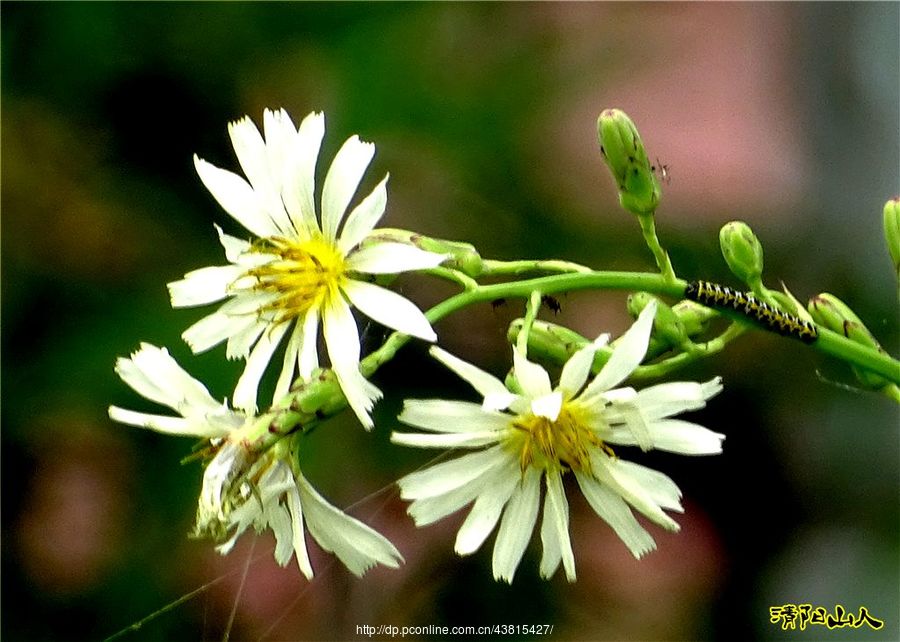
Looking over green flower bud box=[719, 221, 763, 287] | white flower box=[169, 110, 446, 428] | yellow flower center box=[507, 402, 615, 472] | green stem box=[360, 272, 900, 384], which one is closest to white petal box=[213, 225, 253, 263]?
white flower box=[169, 110, 446, 428]

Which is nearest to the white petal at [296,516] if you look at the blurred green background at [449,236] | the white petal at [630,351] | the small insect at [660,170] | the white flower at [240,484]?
the white flower at [240,484]

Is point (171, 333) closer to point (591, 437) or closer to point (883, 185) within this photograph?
point (591, 437)

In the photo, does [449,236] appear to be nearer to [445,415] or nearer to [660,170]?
[660,170]

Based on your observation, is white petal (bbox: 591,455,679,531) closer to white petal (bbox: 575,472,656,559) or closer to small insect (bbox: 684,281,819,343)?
white petal (bbox: 575,472,656,559)

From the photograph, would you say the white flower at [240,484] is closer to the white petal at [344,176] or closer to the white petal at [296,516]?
the white petal at [296,516]

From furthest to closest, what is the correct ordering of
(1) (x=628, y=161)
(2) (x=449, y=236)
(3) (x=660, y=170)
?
(2) (x=449, y=236), (3) (x=660, y=170), (1) (x=628, y=161)

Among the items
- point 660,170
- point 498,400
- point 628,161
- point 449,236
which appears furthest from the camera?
point 449,236

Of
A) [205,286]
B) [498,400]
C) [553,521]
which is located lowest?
[553,521]

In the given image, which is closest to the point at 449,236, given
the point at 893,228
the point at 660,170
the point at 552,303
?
the point at 660,170

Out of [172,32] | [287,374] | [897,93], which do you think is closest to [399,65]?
[172,32]
